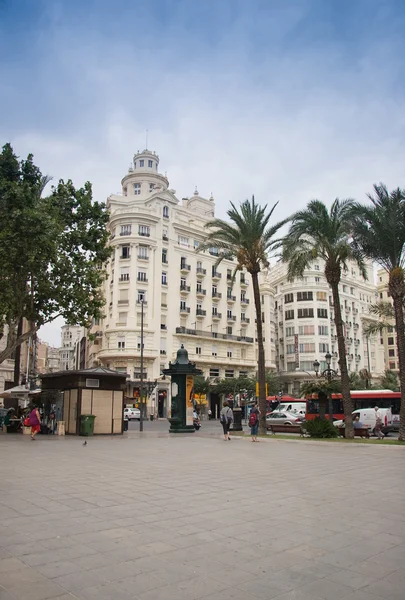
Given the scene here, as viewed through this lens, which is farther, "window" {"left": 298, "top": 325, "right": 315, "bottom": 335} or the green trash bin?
"window" {"left": 298, "top": 325, "right": 315, "bottom": 335}

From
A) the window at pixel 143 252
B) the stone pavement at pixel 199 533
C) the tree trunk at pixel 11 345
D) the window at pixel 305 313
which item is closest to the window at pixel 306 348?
the window at pixel 305 313

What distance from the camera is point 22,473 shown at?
33.6ft

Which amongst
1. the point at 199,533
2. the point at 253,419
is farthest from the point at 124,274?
the point at 199,533

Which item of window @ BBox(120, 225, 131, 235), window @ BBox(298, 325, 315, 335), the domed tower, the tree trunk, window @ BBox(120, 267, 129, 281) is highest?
the domed tower

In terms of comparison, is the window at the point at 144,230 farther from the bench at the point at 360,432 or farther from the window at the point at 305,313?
the bench at the point at 360,432

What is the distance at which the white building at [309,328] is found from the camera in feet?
245

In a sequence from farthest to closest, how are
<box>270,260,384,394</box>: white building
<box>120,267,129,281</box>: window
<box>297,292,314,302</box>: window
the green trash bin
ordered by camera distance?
1. <box>297,292,314,302</box>: window
2. <box>270,260,384,394</box>: white building
3. <box>120,267,129,281</box>: window
4. the green trash bin

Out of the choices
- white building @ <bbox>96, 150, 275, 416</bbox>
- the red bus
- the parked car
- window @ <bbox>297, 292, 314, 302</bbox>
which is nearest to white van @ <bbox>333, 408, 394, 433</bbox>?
the red bus

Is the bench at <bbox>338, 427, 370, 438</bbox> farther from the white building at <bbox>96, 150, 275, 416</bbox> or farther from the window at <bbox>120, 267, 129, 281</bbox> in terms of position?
the window at <bbox>120, 267, 129, 281</bbox>

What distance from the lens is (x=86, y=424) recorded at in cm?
2303

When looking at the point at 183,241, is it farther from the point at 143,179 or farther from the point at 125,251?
the point at 143,179

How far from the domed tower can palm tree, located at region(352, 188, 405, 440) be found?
50.3m

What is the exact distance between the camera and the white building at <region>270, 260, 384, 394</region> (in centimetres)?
7462

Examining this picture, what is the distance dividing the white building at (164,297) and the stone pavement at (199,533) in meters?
44.1
